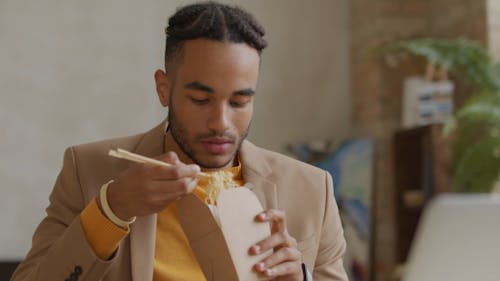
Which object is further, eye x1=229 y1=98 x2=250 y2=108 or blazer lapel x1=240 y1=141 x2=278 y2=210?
blazer lapel x1=240 y1=141 x2=278 y2=210

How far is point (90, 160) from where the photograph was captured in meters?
1.66

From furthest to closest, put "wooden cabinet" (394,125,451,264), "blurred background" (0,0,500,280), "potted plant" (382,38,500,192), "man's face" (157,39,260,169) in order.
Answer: "blurred background" (0,0,500,280) < "wooden cabinet" (394,125,451,264) < "potted plant" (382,38,500,192) < "man's face" (157,39,260,169)

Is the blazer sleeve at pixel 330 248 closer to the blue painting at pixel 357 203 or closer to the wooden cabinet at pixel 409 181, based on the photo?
the wooden cabinet at pixel 409 181

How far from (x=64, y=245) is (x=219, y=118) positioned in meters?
0.37

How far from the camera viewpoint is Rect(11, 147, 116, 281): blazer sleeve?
1.38 m

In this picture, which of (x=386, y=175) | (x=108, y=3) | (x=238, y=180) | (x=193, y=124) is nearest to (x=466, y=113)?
(x=386, y=175)

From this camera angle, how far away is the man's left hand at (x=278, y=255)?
138 cm

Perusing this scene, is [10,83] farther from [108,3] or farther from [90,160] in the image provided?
[90,160]

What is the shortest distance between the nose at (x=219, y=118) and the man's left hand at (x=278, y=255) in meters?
0.19

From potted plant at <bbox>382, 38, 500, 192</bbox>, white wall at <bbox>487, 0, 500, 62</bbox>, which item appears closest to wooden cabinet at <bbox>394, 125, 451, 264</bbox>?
potted plant at <bbox>382, 38, 500, 192</bbox>

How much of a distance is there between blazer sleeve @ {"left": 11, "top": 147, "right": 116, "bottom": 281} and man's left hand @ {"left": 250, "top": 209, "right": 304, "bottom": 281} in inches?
10.9

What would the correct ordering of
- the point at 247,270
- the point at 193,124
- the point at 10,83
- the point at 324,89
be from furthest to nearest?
the point at 324,89
the point at 10,83
the point at 193,124
the point at 247,270

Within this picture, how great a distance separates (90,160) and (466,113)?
6.82 feet

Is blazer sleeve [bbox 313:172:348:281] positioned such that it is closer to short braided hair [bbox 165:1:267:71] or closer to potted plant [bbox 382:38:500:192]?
short braided hair [bbox 165:1:267:71]
